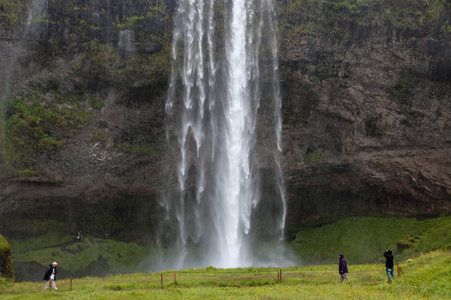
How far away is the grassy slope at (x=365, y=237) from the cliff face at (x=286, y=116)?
133cm

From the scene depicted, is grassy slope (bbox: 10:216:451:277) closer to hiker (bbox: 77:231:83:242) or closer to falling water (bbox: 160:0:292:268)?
hiker (bbox: 77:231:83:242)

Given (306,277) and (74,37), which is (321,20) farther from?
(306,277)

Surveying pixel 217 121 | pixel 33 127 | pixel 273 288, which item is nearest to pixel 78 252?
pixel 33 127

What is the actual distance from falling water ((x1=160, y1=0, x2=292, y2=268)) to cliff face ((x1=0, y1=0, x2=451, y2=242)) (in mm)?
1297

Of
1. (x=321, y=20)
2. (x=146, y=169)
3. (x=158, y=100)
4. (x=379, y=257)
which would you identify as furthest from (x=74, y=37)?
(x=379, y=257)

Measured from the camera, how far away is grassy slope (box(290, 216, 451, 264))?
33344 mm

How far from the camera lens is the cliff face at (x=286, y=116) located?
37.5m

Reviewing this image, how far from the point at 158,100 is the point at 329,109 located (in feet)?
54.2

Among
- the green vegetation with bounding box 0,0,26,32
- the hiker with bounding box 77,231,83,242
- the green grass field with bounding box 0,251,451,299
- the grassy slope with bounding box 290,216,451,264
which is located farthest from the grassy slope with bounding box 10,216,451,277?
the green vegetation with bounding box 0,0,26,32

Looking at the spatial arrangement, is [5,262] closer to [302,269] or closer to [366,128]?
[302,269]

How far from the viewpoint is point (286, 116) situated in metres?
40.0

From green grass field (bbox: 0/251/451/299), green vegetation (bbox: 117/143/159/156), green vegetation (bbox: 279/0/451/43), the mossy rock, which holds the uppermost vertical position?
green vegetation (bbox: 279/0/451/43)

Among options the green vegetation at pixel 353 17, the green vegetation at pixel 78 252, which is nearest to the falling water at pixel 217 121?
the green vegetation at pixel 353 17

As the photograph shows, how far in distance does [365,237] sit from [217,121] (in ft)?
57.4
